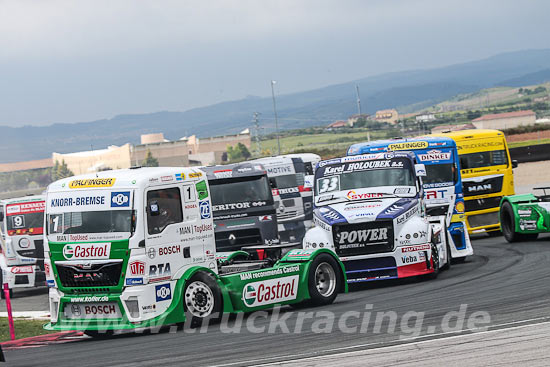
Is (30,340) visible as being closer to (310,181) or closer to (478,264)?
(310,181)

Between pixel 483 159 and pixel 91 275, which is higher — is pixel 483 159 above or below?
above

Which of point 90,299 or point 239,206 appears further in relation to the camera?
point 239,206

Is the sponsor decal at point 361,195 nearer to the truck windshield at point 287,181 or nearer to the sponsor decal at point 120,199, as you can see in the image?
the sponsor decal at point 120,199

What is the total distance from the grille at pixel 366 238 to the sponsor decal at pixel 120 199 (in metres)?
4.70

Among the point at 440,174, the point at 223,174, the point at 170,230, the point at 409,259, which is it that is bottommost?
the point at 409,259

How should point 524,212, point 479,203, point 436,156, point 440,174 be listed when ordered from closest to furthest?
1. point 440,174
2. point 436,156
3. point 524,212
4. point 479,203

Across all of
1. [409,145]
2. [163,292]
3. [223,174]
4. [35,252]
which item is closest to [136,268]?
[163,292]

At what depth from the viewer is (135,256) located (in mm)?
11625

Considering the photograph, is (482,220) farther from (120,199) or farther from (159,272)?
(120,199)

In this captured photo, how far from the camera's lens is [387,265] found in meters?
15.1

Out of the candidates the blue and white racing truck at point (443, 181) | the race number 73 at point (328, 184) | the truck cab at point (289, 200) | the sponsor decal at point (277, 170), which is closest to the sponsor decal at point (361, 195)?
the race number 73 at point (328, 184)

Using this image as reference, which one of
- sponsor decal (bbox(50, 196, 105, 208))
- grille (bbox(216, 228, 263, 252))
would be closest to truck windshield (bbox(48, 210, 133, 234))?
sponsor decal (bbox(50, 196, 105, 208))

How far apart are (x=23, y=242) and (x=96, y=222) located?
11.2 m

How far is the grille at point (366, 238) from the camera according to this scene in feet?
49.6
